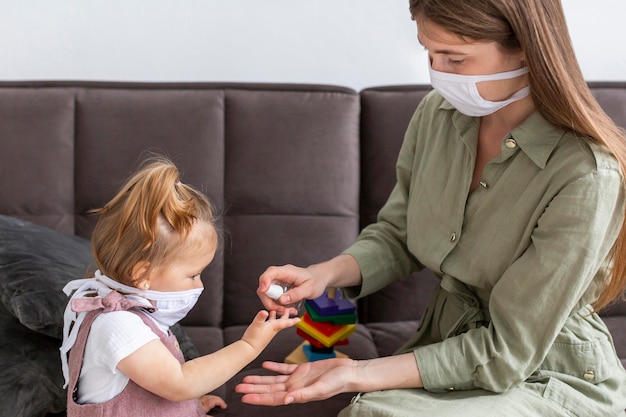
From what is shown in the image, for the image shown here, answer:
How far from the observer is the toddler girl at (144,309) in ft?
4.18

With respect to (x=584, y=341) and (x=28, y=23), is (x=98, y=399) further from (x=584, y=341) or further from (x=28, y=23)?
(x=28, y=23)

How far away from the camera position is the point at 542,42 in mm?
1292

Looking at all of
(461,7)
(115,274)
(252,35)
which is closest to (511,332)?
(461,7)

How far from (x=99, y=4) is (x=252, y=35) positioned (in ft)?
1.40

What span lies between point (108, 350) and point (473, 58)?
79cm

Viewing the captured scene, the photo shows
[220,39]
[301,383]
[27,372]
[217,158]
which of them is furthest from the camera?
[220,39]

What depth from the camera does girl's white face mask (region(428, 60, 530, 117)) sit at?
1.37 meters

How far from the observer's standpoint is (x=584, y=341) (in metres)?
1.46

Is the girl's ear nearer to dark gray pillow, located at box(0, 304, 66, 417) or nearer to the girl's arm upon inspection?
the girl's arm

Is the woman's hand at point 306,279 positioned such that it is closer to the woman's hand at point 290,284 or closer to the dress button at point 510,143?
the woman's hand at point 290,284

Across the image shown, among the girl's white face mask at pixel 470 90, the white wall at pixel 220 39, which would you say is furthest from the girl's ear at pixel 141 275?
the white wall at pixel 220 39

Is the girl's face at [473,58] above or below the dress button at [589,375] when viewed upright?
above

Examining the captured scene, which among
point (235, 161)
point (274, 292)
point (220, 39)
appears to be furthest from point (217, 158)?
point (274, 292)

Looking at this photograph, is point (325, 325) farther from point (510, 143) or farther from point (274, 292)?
point (510, 143)
